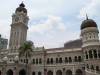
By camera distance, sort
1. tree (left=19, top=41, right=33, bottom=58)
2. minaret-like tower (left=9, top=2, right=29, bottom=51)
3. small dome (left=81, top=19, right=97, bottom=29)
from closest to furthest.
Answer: small dome (left=81, top=19, right=97, bottom=29), tree (left=19, top=41, right=33, bottom=58), minaret-like tower (left=9, top=2, right=29, bottom=51)

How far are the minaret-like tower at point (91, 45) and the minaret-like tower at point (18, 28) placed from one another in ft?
85.8

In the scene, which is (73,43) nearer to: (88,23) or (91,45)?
(88,23)

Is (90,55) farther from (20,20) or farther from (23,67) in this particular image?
(20,20)

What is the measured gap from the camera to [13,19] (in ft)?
221

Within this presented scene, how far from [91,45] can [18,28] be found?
3236cm

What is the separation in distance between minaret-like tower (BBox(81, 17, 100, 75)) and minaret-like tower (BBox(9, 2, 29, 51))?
2616 centimetres

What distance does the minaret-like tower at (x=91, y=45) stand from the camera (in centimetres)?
4143

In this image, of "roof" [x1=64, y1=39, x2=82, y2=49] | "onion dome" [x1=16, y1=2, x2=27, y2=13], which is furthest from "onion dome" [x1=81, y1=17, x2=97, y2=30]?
"onion dome" [x1=16, y1=2, x2=27, y2=13]

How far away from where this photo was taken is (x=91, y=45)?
141 ft

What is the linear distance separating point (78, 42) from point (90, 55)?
13.2 m

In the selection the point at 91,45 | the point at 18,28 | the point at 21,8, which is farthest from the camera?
the point at 21,8

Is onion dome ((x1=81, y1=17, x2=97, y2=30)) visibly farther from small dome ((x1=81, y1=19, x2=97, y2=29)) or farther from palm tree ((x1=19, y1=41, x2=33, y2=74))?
palm tree ((x1=19, y1=41, x2=33, y2=74))

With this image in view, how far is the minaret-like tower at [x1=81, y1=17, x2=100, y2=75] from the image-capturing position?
41.4m

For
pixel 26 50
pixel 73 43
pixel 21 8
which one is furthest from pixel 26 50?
pixel 21 8
